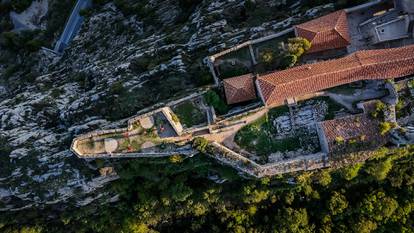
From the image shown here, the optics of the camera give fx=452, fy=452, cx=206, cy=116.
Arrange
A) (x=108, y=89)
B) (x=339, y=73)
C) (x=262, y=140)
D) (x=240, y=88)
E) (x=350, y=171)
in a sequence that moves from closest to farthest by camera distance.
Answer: (x=339, y=73) → (x=240, y=88) → (x=262, y=140) → (x=350, y=171) → (x=108, y=89)

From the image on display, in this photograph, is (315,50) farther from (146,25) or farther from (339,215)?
(146,25)

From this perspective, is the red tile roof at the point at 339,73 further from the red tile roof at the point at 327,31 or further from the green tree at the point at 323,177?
the green tree at the point at 323,177

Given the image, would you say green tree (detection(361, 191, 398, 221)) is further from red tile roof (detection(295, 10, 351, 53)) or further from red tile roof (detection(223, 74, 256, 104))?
red tile roof (detection(223, 74, 256, 104))

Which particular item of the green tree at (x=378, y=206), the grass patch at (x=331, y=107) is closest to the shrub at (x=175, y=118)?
the grass patch at (x=331, y=107)

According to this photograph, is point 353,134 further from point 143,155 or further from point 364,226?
point 143,155

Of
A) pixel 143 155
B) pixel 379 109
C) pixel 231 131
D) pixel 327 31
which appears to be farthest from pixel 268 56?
pixel 143 155
